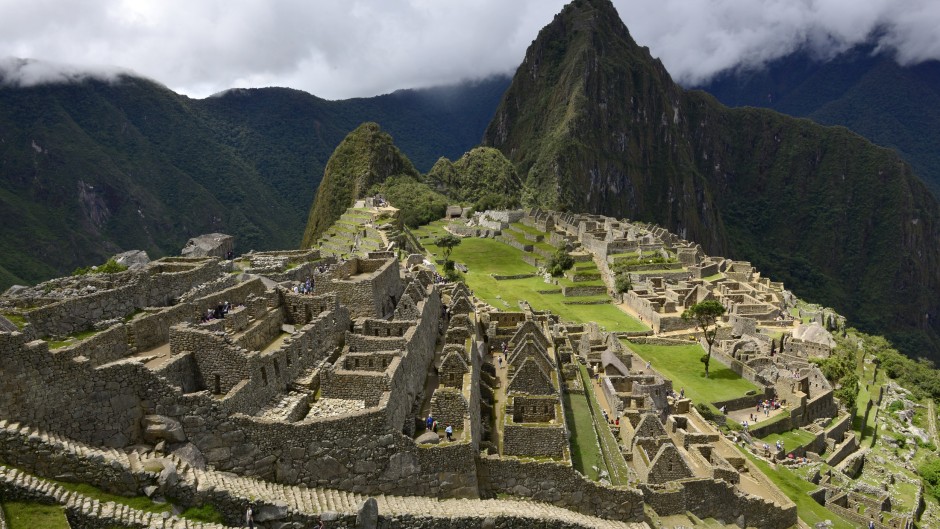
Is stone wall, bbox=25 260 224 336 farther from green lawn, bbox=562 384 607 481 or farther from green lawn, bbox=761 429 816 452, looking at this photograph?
green lawn, bbox=761 429 816 452

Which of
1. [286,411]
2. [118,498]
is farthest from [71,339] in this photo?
[286,411]

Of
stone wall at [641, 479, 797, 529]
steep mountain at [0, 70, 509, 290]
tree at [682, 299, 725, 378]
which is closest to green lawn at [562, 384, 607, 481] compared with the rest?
stone wall at [641, 479, 797, 529]

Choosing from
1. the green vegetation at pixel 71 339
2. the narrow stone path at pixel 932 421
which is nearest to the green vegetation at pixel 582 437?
the green vegetation at pixel 71 339

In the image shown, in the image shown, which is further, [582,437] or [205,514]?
[582,437]

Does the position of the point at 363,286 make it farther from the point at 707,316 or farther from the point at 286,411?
the point at 707,316

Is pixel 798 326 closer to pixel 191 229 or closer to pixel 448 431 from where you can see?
pixel 448 431

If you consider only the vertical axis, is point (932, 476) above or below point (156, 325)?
below
